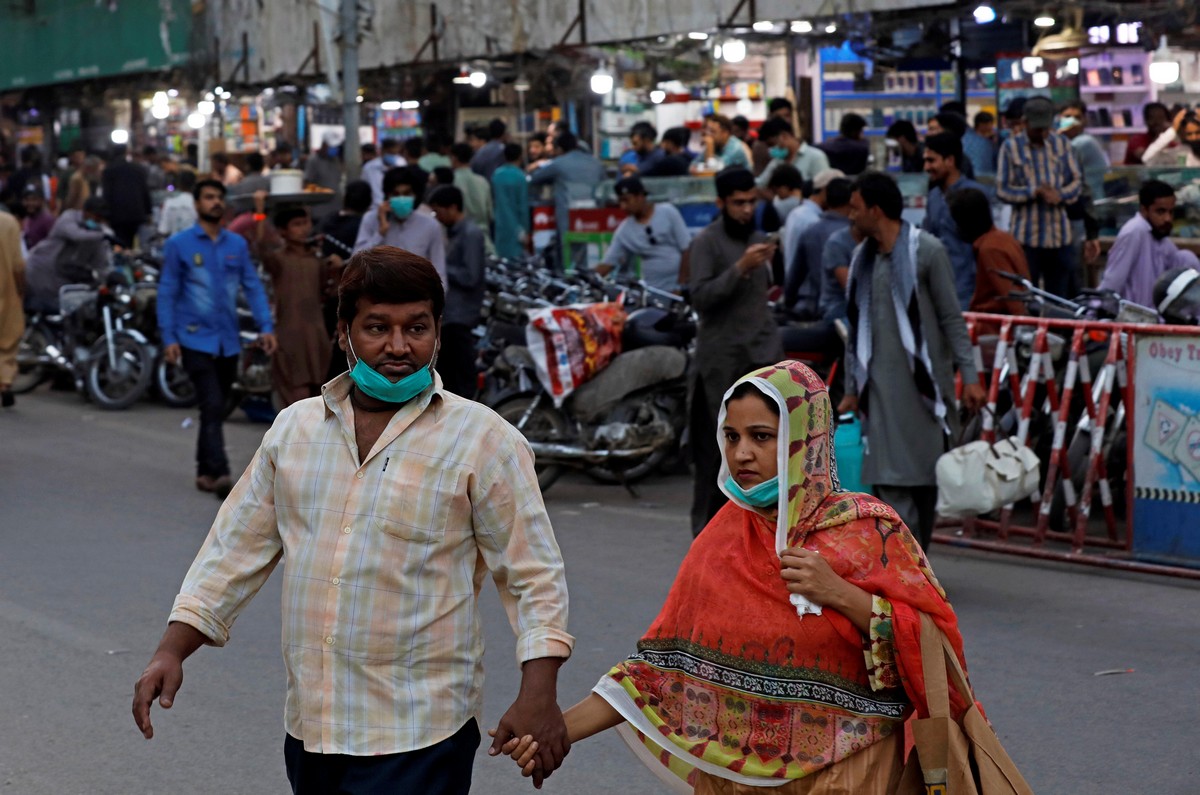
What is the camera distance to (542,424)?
33.0 feet

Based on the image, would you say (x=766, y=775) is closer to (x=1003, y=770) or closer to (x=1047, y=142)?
(x=1003, y=770)

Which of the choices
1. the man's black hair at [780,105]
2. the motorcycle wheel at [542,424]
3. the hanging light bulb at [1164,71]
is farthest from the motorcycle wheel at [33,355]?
the hanging light bulb at [1164,71]

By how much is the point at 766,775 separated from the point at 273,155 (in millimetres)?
21339

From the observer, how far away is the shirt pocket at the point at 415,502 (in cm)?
296

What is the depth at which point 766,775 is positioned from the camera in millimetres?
3170

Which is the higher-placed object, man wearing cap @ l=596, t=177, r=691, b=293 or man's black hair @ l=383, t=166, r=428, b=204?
man's black hair @ l=383, t=166, r=428, b=204

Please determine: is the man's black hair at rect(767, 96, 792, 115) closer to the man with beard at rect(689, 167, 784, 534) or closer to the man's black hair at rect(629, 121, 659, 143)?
the man's black hair at rect(629, 121, 659, 143)

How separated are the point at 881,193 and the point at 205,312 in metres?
4.84

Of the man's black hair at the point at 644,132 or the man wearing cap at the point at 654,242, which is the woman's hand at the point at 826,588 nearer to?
the man wearing cap at the point at 654,242

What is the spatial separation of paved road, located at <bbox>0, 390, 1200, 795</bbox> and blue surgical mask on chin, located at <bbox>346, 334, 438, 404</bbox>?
2213 millimetres

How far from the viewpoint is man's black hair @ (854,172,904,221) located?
22.1ft

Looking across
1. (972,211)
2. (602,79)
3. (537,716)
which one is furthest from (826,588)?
(602,79)

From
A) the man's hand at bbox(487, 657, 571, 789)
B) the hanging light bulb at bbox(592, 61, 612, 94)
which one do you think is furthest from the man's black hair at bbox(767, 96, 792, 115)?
the man's hand at bbox(487, 657, 571, 789)

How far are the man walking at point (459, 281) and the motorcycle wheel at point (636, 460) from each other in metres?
1.20
